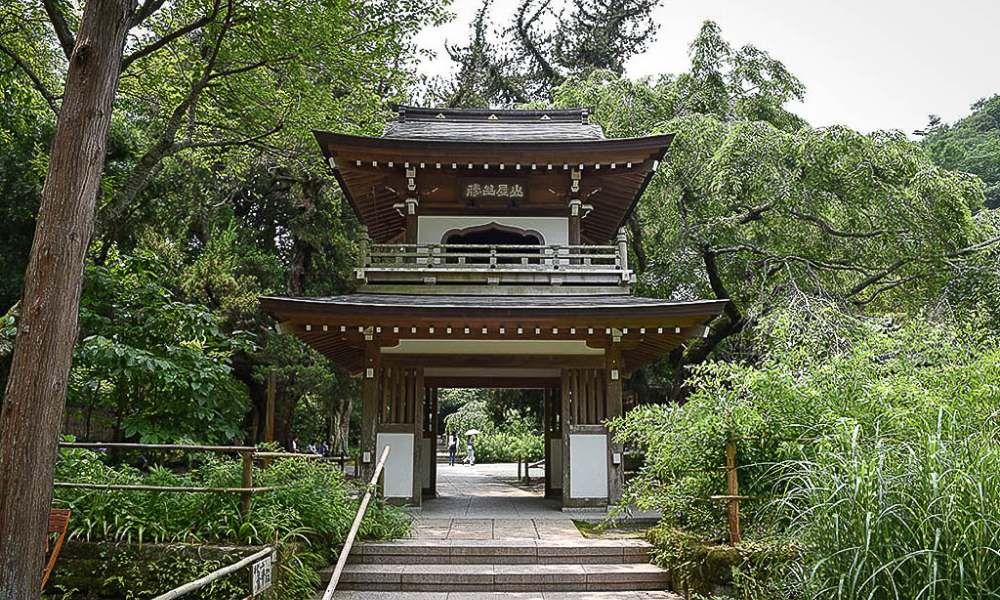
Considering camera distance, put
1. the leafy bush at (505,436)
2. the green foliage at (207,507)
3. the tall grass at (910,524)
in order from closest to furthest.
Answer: the tall grass at (910,524)
the green foliage at (207,507)
the leafy bush at (505,436)

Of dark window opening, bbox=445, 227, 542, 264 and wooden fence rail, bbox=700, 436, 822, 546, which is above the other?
dark window opening, bbox=445, 227, 542, 264

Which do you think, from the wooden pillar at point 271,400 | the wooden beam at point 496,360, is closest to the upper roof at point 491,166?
the wooden beam at point 496,360

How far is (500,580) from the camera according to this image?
6.82 metres

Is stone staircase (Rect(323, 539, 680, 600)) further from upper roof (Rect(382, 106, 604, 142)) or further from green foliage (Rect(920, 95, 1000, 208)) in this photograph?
green foliage (Rect(920, 95, 1000, 208))

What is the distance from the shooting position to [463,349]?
10.8 meters

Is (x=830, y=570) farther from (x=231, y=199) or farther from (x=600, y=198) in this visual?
(x=231, y=199)

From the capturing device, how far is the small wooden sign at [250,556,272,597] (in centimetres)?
539

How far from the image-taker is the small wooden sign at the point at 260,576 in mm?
5395

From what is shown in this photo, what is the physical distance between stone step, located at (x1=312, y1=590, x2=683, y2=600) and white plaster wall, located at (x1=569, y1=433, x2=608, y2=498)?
131 inches

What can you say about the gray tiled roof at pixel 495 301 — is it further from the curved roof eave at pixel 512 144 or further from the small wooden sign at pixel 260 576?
the small wooden sign at pixel 260 576

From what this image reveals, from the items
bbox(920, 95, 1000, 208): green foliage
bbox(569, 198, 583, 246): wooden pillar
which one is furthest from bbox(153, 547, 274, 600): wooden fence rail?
bbox(920, 95, 1000, 208): green foliage

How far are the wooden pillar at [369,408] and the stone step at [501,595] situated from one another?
11.0ft

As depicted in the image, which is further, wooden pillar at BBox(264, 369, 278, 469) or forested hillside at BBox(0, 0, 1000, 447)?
wooden pillar at BBox(264, 369, 278, 469)

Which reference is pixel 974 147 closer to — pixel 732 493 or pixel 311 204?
pixel 311 204
